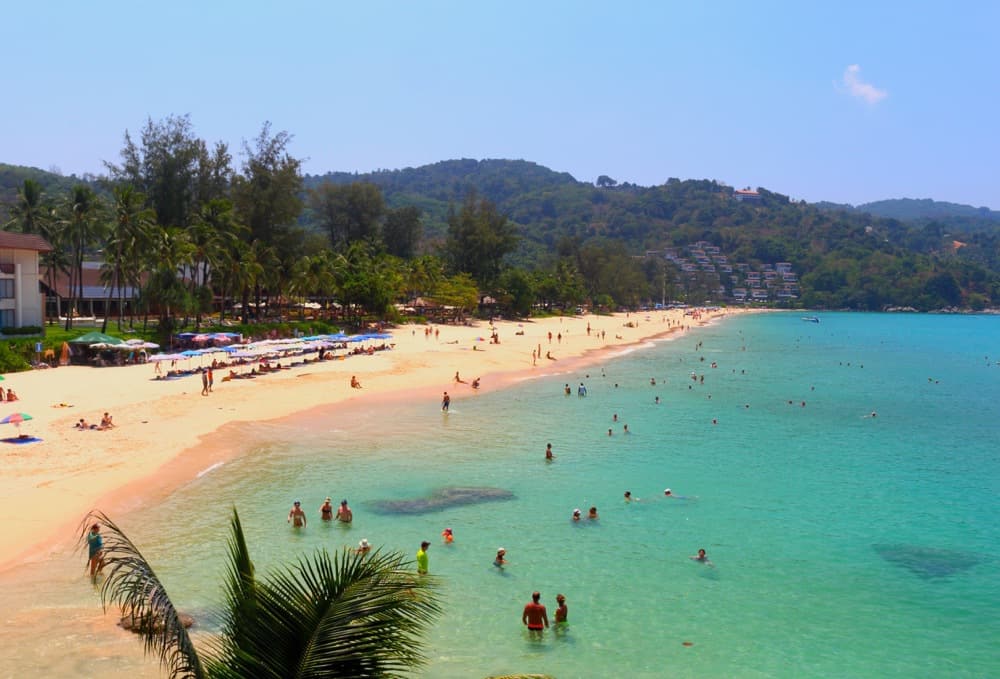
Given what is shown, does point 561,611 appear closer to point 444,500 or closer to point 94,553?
point 444,500

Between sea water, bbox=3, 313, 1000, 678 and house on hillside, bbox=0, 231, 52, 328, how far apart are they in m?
25.0

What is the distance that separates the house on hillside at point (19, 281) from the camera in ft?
156

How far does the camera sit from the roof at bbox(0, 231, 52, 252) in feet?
154

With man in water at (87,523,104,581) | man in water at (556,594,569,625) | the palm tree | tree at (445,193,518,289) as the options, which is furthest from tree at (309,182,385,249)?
the palm tree

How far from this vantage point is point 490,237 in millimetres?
109562

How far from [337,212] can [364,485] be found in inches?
3310

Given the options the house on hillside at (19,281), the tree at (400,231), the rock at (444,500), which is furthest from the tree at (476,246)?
the rock at (444,500)

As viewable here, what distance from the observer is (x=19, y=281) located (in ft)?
158

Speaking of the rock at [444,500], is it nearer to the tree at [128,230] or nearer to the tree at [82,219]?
the tree at [128,230]

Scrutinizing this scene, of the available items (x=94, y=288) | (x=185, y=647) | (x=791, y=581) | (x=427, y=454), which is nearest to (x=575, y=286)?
(x=94, y=288)

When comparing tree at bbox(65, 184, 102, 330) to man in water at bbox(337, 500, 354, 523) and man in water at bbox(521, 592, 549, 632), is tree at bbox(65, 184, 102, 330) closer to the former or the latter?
man in water at bbox(337, 500, 354, 523)

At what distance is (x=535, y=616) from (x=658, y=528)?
318 inches

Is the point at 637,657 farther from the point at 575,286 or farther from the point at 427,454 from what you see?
the point at 575,286

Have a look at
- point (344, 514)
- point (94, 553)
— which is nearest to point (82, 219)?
point (344, 514)
